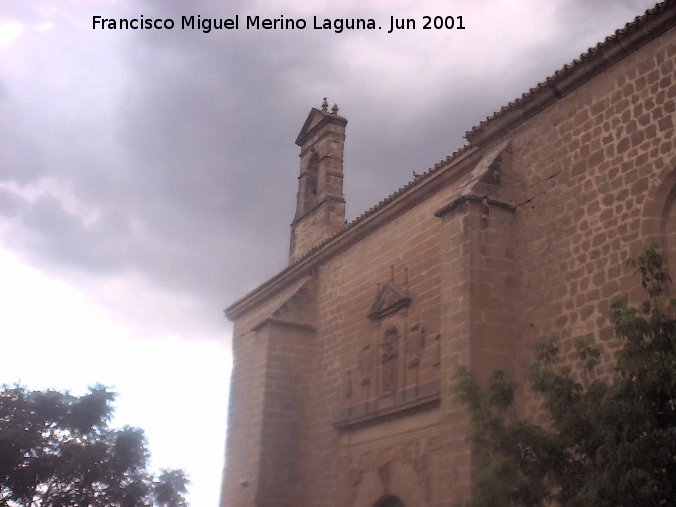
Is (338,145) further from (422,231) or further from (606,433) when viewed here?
(606,433)

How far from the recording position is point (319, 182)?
18.6 m

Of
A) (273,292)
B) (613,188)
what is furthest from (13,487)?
(613,188)

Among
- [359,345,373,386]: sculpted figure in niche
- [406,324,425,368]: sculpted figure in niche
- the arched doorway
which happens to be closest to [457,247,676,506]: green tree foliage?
[406,324,425,368]: sculpted figure in niche

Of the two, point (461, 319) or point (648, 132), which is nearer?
point (648, 132)

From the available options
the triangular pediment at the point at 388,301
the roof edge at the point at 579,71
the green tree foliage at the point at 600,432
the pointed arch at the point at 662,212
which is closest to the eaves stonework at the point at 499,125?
the roof edge at the point at 579,71

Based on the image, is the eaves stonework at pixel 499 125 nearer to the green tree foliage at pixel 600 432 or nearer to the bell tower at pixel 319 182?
the bell tower at pixel 319 182

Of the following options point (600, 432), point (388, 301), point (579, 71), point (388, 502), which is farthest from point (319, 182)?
point (600, 432)

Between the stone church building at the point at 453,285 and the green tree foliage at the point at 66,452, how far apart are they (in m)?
6.04

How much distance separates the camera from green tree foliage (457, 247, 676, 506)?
5.30 m

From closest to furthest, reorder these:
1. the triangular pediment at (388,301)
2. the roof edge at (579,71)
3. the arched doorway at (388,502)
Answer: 1. the roof edge at (579,71)
2. the arched doorway at (388,502)
3. the triangular pediment at (388,301)

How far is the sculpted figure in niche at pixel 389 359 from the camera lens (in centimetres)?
1241

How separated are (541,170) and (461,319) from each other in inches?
85.2

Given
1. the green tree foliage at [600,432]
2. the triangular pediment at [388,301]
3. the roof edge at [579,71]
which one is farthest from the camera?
the triangular pediment at [388,301]

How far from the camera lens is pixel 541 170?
10.4 metres
